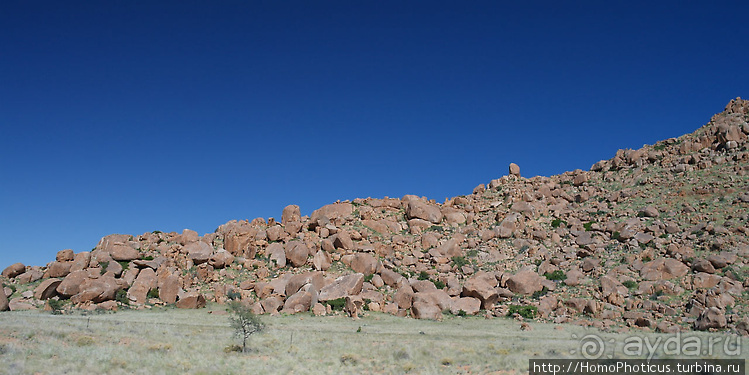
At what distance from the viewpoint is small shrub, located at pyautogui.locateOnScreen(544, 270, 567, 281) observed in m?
40.3

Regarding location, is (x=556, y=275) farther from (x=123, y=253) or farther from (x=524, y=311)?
(x=123, y=253)

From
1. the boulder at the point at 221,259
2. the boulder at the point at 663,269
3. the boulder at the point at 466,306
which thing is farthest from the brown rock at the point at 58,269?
the boulder at the point at 663,269

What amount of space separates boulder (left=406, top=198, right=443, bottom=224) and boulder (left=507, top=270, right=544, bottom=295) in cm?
1598

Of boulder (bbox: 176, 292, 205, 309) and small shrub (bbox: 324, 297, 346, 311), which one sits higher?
small shrub (bbox: 324, 297, 346, 311)

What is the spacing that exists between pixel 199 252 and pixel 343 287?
1624 centimetres

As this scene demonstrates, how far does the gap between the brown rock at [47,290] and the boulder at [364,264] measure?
2509 centimetres

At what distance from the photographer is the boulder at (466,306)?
120ft

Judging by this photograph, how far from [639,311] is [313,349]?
23.1m

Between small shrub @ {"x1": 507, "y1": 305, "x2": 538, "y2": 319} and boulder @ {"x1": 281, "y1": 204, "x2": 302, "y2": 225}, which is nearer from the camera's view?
small shrub @ {"x1": 507, "y1": 305, "x2": 538, "y2": 319}

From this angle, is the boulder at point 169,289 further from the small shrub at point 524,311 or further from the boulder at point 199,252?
the small shrub at point 524,311

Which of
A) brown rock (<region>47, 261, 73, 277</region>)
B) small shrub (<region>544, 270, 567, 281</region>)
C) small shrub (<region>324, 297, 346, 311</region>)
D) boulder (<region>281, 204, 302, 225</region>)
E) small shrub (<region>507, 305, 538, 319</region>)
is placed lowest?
small shrub (<region>324, 297, 346, 311</region>)

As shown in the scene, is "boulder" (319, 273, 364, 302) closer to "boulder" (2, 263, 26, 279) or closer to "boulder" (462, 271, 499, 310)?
"boulder" (462, 271, 499, 310)

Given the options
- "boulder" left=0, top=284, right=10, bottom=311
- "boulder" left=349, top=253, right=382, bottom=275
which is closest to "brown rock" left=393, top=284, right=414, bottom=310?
"boulder" left=349, top=253, right=382, bottom=275

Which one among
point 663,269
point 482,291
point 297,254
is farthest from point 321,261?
point 663,269
